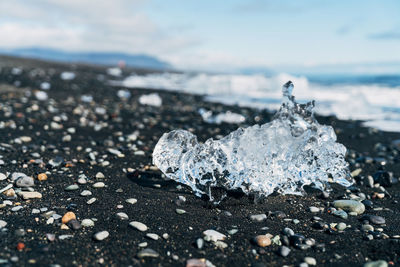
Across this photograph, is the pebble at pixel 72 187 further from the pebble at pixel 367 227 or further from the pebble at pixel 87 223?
the pebble at pixel 367 227

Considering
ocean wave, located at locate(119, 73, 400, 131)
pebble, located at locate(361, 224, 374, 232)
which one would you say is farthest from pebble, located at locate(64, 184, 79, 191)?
ocean wave, located at locate(119, 73, 400, 131)

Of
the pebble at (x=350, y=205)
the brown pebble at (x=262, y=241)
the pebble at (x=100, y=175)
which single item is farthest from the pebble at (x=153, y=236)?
the pebble at (x=350, y=205)

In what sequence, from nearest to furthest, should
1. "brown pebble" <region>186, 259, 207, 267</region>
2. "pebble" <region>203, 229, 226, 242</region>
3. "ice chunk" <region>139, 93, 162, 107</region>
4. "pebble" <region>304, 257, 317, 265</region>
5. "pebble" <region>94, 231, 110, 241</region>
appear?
"brown pebble" <region>186, 259, 207, 267</region> → "pebble" <region>304, 257, 317, 265</region> → "pebble" <region>94, 231, 110, 241</region> → "pebble" <region>203, 229, 226, 242</region> → "ice chunk" <region>139, 93, 162, 107</region>

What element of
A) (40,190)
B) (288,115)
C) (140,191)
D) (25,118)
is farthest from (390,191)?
(25,118)

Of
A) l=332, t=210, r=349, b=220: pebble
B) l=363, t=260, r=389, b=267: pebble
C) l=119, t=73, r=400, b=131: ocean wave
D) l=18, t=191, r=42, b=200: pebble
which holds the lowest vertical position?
l=18, t=191, r=42, b=200: pebble

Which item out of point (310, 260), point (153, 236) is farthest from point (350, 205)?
point (153, 236)

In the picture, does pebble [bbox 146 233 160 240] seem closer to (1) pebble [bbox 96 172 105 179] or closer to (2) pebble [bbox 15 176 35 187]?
(1) pebble [bbox 96 172 105 179]
